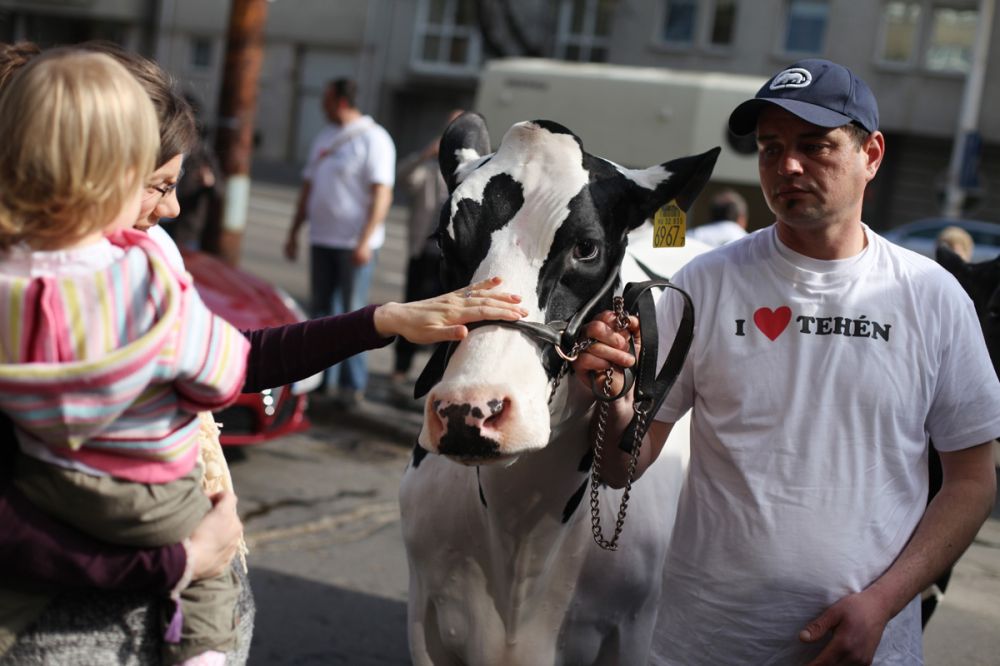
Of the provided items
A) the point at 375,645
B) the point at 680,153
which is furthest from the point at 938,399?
the point at 680,153

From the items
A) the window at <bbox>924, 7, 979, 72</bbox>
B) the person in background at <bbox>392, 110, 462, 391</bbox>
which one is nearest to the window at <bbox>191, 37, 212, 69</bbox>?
the window at <bbox>924, 7, 979, 72</bbox>

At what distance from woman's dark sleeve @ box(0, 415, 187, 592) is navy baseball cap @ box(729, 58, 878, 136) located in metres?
1.55

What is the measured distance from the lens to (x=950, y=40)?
31.3 metres

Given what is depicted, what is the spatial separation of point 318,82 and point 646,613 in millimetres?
37054

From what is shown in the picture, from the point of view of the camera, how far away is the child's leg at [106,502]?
69.7 inches

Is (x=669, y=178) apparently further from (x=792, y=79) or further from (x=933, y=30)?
(x=933, y=30)

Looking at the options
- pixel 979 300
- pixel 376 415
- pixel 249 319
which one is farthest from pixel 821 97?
pixel 376 415

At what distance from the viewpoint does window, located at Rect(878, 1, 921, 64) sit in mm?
31312

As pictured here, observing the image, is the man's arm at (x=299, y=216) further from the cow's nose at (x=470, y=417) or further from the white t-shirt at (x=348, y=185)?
the cow's nose at (x=470, y=417)

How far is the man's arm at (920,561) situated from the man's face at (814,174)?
598mm

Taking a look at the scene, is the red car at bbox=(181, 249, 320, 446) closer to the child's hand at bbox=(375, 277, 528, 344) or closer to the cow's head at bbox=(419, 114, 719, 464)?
the cow's head at bbox=(419, 114, 719, 464)

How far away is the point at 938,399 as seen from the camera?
2590 mm

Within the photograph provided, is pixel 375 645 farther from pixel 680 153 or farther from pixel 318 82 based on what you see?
pixel 318 82

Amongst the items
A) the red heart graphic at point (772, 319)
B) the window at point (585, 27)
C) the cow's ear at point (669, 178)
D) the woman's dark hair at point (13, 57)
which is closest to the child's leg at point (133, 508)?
Result: the woman's dark hair at point (13, 57)
